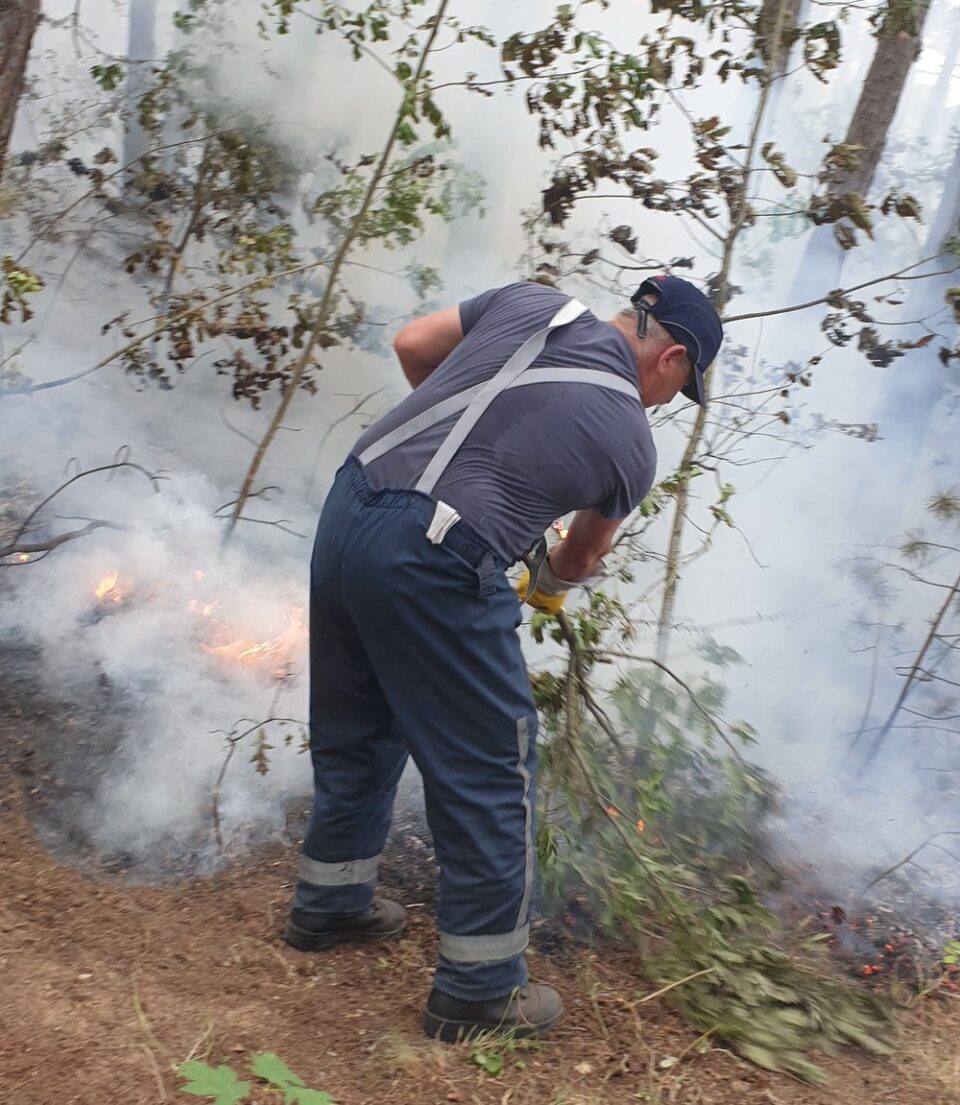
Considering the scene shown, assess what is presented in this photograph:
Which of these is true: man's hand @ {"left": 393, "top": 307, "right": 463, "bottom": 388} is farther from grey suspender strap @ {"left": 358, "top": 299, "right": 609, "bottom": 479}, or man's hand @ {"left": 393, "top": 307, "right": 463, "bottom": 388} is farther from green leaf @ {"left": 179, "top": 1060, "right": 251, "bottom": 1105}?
green leaf @ {"left": 179, "top": 1060, "right": 251, "bottom": 1105}

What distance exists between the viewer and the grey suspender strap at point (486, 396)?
2.30 m

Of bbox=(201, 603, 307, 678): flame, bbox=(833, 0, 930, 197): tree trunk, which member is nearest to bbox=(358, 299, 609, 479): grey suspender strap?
bbox=(201, 603, 307, 678): flame

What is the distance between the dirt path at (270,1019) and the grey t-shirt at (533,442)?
122 centimetres

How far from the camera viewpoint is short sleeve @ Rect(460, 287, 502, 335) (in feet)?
8.50

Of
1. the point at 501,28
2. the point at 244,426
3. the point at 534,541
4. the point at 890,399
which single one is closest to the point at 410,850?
the point at 534,541

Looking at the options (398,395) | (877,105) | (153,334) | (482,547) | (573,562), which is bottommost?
(398,395)

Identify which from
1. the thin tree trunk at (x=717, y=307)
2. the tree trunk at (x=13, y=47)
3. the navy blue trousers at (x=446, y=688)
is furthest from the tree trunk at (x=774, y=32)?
the tree trunk at (x=13, y=47)

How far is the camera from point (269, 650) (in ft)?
13.1

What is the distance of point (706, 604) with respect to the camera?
502 cm

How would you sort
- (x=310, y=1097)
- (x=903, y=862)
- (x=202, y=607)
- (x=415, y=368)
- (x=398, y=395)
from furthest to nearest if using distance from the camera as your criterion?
(x=398, y=395) < (x=202, y=607) < (x=903, y=862) < (x=415, y=368) < (x=310, y=1097)

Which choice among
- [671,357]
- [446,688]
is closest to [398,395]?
[671,357]

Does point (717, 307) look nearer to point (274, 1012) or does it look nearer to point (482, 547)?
point (482, 547)

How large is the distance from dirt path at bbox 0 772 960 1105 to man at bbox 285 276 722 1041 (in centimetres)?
16

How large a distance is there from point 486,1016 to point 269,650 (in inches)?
73.9
